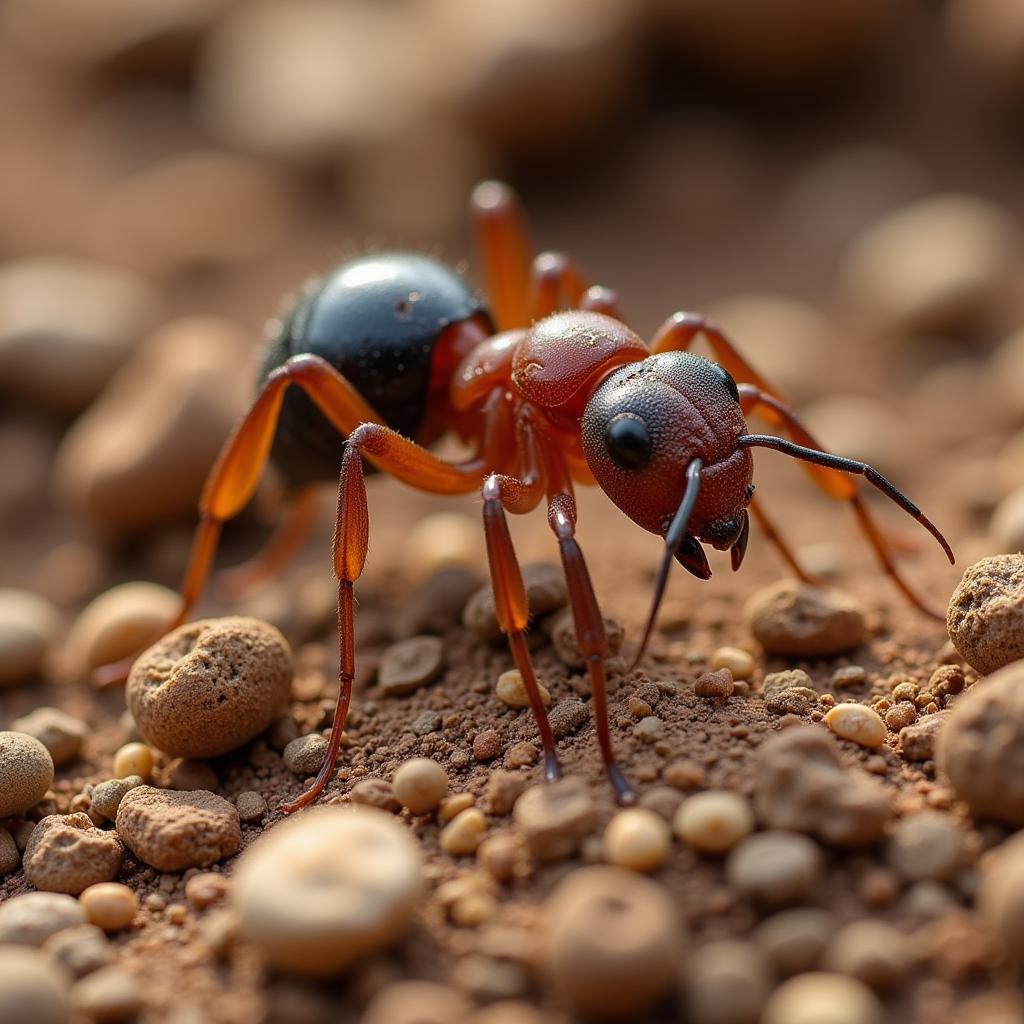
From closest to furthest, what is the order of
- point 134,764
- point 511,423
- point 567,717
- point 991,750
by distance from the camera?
point 991,750, point 567,717, point 134,764, point 511,423

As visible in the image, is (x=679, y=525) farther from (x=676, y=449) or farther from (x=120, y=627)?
(x=120, y=627)

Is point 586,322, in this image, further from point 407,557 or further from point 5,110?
point 5,110

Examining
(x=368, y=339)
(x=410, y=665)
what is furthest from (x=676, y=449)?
(x=368, y=339)

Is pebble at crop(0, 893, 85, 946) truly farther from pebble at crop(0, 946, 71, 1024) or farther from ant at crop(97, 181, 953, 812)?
ant at crop(97, 181, 953, 812)

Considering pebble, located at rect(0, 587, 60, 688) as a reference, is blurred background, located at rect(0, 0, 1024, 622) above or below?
above

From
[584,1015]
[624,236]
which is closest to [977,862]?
[584,1015]

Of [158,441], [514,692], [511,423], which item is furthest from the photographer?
[158,441]

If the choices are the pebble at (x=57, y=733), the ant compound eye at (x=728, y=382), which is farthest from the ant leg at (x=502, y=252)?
the pebble at (x=57, y=733)

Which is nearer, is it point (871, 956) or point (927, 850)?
point (871, 956)

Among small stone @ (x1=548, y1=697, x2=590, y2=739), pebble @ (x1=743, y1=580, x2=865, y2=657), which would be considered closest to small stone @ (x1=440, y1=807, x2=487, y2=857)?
small stone @ (x1=548, y1=697, x2=590, y2=739)
